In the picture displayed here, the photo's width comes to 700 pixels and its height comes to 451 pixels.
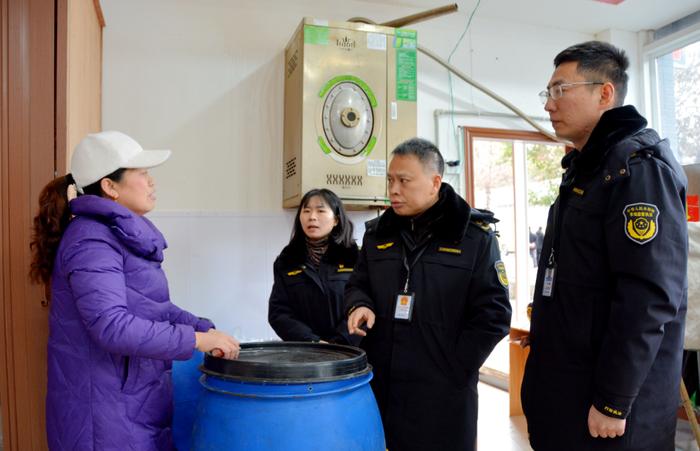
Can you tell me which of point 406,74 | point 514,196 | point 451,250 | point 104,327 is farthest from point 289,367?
point 514,196

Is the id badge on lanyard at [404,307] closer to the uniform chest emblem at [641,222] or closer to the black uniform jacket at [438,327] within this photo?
the black uniform jacket at [438,327]

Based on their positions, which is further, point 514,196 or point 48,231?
point 514,196

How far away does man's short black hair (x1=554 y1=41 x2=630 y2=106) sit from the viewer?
4.38ft

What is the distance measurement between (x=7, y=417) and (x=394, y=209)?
1.48 m

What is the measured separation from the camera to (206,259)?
2955 mm

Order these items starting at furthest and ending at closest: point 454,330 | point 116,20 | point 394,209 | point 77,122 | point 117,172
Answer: point 116,20
point 77,122
point 394,209
point 454,330
point 117,172

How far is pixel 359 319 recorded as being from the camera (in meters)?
1.57

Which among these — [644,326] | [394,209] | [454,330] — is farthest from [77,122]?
[644,326]

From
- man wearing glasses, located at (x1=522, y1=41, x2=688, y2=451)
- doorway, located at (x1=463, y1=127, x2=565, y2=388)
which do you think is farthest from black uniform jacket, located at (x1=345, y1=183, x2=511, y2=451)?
doorway, located at (x1=463, y1=127, x2=565, y2=388)

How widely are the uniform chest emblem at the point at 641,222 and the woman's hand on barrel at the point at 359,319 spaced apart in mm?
719

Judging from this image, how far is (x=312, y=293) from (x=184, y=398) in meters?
0.73

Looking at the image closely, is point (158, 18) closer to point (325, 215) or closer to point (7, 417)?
point (325, 215)

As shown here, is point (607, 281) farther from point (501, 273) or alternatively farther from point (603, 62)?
point (603, 62)

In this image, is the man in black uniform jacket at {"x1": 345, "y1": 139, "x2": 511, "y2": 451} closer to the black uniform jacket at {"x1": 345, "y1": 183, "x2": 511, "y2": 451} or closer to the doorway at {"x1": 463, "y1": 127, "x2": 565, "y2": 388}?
the black uniform jacket at {"x1": 345, "y1": 183, "x2": 511, "y2": 451}
